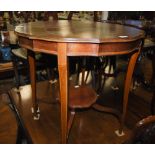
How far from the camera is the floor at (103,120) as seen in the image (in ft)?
4.00

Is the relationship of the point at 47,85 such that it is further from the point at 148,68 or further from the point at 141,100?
the point at 148,68

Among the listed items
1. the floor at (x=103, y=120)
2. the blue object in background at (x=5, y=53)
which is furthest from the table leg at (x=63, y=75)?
the blue object in background at (x=5, y=53)

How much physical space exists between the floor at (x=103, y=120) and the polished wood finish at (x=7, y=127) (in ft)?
0.55

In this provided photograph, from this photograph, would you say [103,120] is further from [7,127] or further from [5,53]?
[5,53]

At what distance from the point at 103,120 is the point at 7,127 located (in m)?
0.72

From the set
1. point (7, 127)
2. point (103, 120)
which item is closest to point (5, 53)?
point (7, 127)

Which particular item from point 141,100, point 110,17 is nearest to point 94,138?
point 141,100

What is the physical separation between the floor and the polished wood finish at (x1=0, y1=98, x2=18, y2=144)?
17 centimetres

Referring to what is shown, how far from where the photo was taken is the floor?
1218 millimetres

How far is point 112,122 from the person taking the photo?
4.55 feet

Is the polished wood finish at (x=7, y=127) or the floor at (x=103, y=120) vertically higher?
the polished wood finish at (x=7, y=127)

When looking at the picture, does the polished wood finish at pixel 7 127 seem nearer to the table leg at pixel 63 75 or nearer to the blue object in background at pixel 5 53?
the table leg at pixel 63 75

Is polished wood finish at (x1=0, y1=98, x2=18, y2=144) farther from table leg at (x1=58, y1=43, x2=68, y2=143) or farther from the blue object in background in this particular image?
the blue object in background

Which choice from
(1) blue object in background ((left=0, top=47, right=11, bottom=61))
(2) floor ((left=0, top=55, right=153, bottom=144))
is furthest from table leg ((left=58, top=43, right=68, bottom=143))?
(1) blue object in background ((left=0, top=47, right=11, bottom=61))
